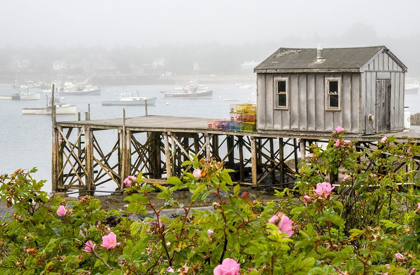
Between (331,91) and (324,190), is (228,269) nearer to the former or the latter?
(324,190)

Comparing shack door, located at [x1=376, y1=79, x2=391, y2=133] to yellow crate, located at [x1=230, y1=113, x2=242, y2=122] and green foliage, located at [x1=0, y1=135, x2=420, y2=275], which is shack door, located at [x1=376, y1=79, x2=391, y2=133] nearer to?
yellow crate, located at [x1=230, y1=113, x2=242, y2=122]

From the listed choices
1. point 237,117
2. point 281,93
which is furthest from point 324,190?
point 237,117

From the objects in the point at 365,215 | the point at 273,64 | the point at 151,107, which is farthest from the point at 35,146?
the point at 151,107

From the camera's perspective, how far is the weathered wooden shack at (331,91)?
71.4ft

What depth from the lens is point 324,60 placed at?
73.7 feet

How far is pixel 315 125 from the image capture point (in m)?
22.5

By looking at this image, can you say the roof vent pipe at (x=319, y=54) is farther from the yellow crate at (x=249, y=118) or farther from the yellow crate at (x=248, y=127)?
the yellow crate at (x=248, y=127)

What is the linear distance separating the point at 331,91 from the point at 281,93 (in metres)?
1.80

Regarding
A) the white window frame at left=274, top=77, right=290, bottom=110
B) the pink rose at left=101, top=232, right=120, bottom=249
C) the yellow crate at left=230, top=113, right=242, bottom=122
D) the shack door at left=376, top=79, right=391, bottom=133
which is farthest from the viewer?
the yellow crate at left=230, top=113, right=242, bottom=122

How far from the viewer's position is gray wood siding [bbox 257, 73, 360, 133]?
21.8 m

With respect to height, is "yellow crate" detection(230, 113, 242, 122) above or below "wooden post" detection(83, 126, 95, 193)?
above

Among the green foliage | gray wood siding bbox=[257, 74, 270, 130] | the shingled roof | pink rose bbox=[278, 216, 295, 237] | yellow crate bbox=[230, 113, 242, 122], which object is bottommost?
the green foliage

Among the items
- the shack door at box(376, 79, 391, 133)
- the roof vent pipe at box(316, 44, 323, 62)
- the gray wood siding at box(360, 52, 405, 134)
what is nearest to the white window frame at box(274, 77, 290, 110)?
the roof vent pipe at box(316, 44, 323, 62)

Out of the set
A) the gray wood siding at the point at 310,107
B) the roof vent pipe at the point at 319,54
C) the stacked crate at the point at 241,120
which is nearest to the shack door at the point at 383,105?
the gray wood siding at the point at 310,107
